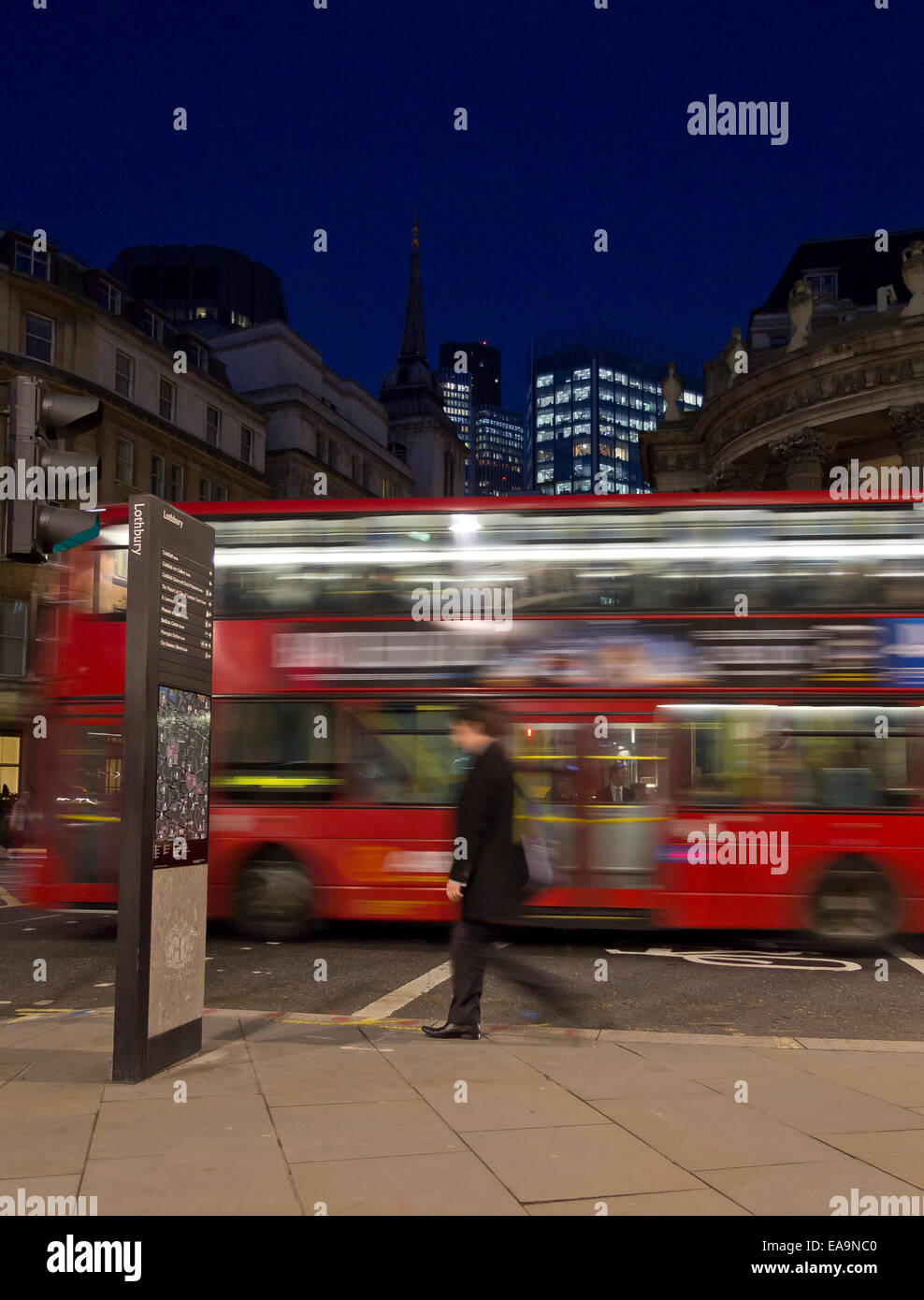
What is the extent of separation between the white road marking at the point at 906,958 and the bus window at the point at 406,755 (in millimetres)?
4344

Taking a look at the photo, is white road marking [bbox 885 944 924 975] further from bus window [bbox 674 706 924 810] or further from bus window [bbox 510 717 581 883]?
bus window [bbox 510 717 581 883]

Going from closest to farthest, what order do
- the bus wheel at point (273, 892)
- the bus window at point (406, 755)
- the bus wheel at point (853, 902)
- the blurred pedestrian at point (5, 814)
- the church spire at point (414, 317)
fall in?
1. the bus wheel at point (853, 902)
2. the bus window at point (406, 755)
3. the bus wheel at point (273, 892)
4. the blurred pedestrian at point (5, 814)
5. the church spire at point (414, 317)

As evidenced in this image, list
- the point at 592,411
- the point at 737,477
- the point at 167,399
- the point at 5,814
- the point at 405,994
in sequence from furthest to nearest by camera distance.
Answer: the point at 592,411, the point at 167,399, the point at 737,477, the point at 5,814, the point at 405,994

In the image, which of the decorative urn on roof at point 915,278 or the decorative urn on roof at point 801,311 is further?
the decorative urn on roof at point 801,311

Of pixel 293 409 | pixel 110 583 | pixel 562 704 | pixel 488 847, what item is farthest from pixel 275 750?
pixel 293 409

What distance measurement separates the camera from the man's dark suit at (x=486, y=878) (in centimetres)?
663

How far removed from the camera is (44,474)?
592cm

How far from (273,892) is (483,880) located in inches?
196

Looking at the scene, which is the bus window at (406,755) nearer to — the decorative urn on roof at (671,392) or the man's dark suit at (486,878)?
the man's dark suit at (486,878)

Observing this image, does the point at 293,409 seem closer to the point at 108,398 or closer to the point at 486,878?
the point at 108,398

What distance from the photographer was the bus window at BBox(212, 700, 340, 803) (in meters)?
11.0

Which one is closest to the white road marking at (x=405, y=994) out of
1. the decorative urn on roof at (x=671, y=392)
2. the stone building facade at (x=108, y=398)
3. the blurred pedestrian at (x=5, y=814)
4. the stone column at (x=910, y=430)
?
the blurred pedestrian at (x=5, y=814)
